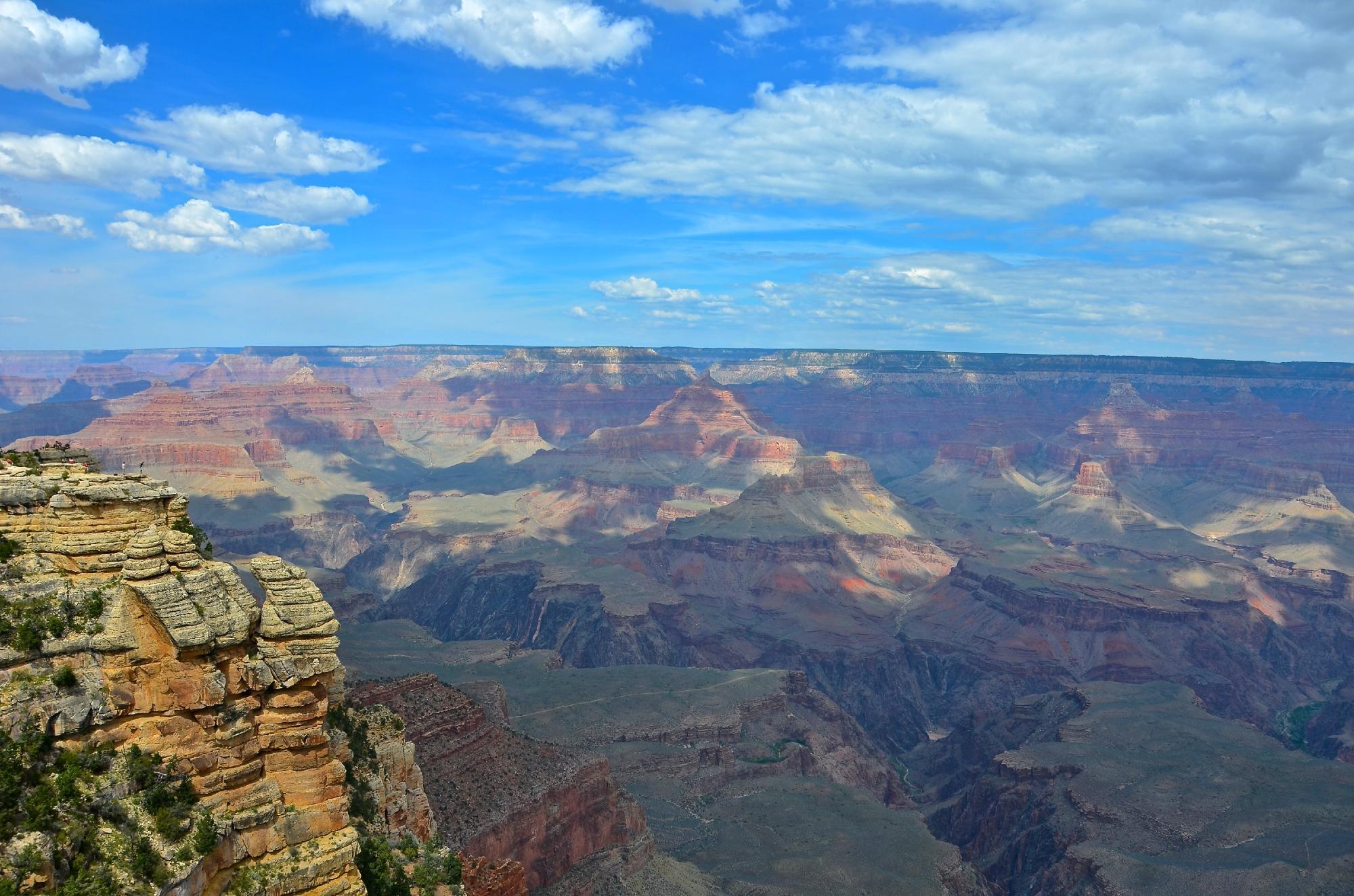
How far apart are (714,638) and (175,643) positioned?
129m

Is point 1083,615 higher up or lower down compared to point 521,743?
lower down

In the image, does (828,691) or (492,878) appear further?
(828,691)

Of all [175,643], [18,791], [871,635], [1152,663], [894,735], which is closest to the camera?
[18,791]

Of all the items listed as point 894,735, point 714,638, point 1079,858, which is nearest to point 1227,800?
point 1079,858

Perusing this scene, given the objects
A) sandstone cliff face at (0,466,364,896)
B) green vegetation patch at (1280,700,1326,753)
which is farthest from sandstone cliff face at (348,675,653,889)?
green vegetation patch at (1280,700,1326,753)

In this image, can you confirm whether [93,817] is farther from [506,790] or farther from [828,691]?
[828,691]

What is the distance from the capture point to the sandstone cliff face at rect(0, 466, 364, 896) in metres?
17.7

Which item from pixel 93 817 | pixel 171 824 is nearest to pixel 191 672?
pixel 171 824

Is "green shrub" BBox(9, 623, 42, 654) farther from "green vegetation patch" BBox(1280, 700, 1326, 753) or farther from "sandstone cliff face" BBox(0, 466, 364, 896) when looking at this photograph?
"green vegetation patch" BBox(1280, 700, 1326, 753)

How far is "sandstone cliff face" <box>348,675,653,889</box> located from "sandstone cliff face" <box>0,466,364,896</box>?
29.7 meters

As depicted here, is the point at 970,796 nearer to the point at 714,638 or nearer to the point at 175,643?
the point at 714,638

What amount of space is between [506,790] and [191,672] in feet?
122

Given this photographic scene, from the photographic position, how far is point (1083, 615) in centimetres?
14538

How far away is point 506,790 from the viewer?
5253 cm
